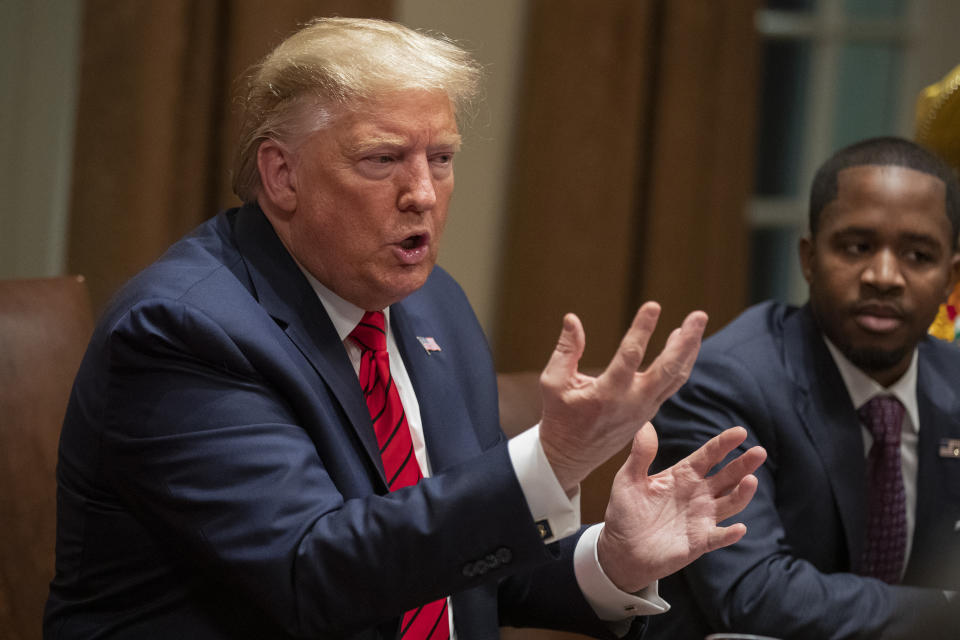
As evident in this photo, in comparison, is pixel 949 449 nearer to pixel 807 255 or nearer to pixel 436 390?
pixel 807 255

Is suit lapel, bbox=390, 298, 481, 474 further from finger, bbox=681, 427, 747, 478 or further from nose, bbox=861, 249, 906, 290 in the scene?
nose, bbox=861, 249, 906, 290

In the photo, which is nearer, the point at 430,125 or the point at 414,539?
the point at 414,539

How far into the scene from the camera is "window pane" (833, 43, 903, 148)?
409cm

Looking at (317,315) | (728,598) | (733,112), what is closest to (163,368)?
(317,315)

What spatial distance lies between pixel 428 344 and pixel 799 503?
73 cm

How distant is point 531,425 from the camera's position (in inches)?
79.7

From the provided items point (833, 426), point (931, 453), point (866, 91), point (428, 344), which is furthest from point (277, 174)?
point (866, 91)

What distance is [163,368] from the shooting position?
1354mm

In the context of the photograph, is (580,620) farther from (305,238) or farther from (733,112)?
(733,112)

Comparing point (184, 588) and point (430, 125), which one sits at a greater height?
point (430, 125)

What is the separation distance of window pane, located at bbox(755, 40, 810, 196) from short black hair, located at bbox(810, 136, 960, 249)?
2.06 m

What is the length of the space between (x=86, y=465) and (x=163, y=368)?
196 millimetres

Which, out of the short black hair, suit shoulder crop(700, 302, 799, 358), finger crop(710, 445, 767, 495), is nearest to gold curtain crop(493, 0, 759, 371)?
suit shoulder crop(700, 302, 799, 358)

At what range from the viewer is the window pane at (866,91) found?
409cm
